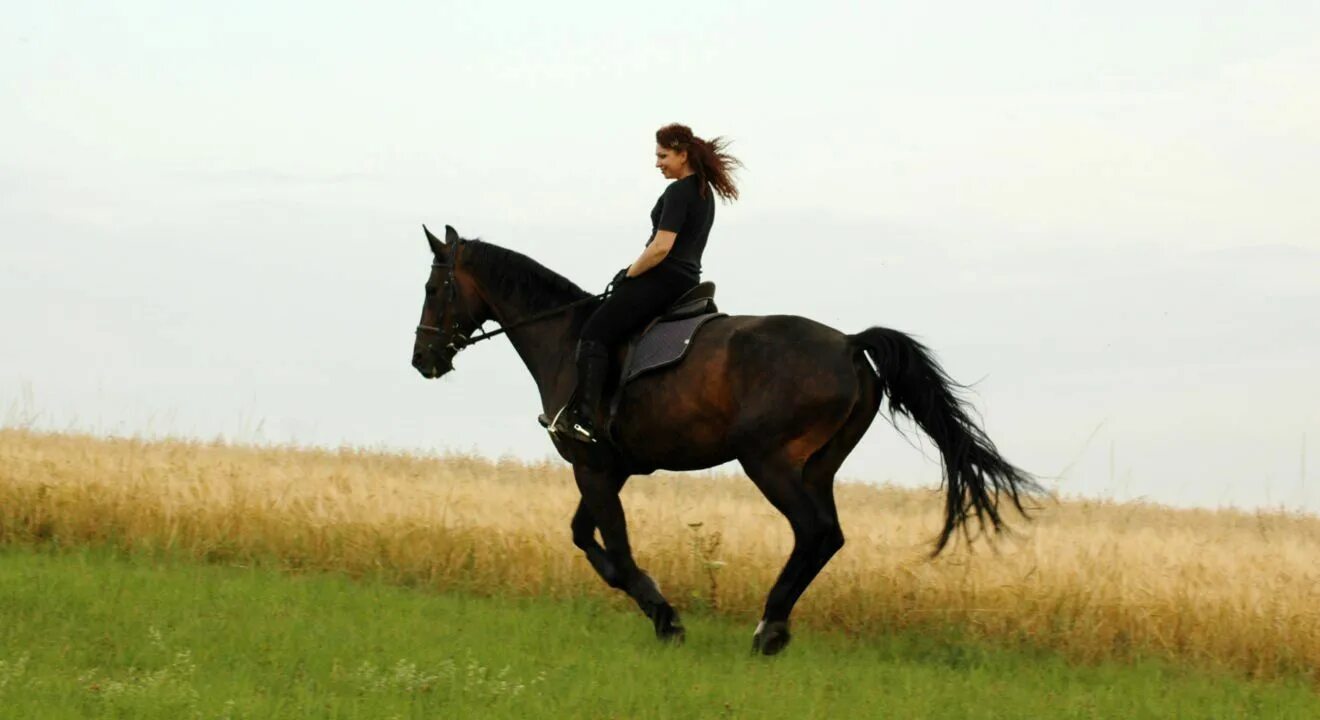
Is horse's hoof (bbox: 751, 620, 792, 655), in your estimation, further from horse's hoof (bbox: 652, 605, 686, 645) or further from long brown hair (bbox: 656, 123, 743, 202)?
long brown hair (bbox: 656, 123, 743, 202)

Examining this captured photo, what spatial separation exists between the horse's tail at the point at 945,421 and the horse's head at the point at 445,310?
2906 millimetres

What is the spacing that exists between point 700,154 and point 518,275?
1.70m

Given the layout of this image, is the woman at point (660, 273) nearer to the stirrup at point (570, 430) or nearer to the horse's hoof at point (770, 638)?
the stirrup at point (570, 430)

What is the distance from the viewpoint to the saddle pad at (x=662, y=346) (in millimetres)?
10219

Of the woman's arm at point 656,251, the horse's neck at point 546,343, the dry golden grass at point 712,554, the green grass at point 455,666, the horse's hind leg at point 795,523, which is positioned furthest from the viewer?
the dry golden grass at point 712,554

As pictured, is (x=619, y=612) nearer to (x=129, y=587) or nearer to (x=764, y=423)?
(x=764, y=423)

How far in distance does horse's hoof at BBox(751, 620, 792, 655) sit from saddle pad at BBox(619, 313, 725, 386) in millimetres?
1859

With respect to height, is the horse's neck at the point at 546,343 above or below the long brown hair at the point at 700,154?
below

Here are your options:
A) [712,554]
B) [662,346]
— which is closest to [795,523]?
[662,346]

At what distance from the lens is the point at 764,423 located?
389 inches

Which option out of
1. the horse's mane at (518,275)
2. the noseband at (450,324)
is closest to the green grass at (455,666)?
the noseband at (450,324)

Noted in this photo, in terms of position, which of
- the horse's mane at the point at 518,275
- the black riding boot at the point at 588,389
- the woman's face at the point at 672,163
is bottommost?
the black riding boot at the point at 588,389

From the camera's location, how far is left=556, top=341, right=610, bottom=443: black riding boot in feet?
33.8

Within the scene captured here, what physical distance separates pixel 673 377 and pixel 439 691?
2.76 m
